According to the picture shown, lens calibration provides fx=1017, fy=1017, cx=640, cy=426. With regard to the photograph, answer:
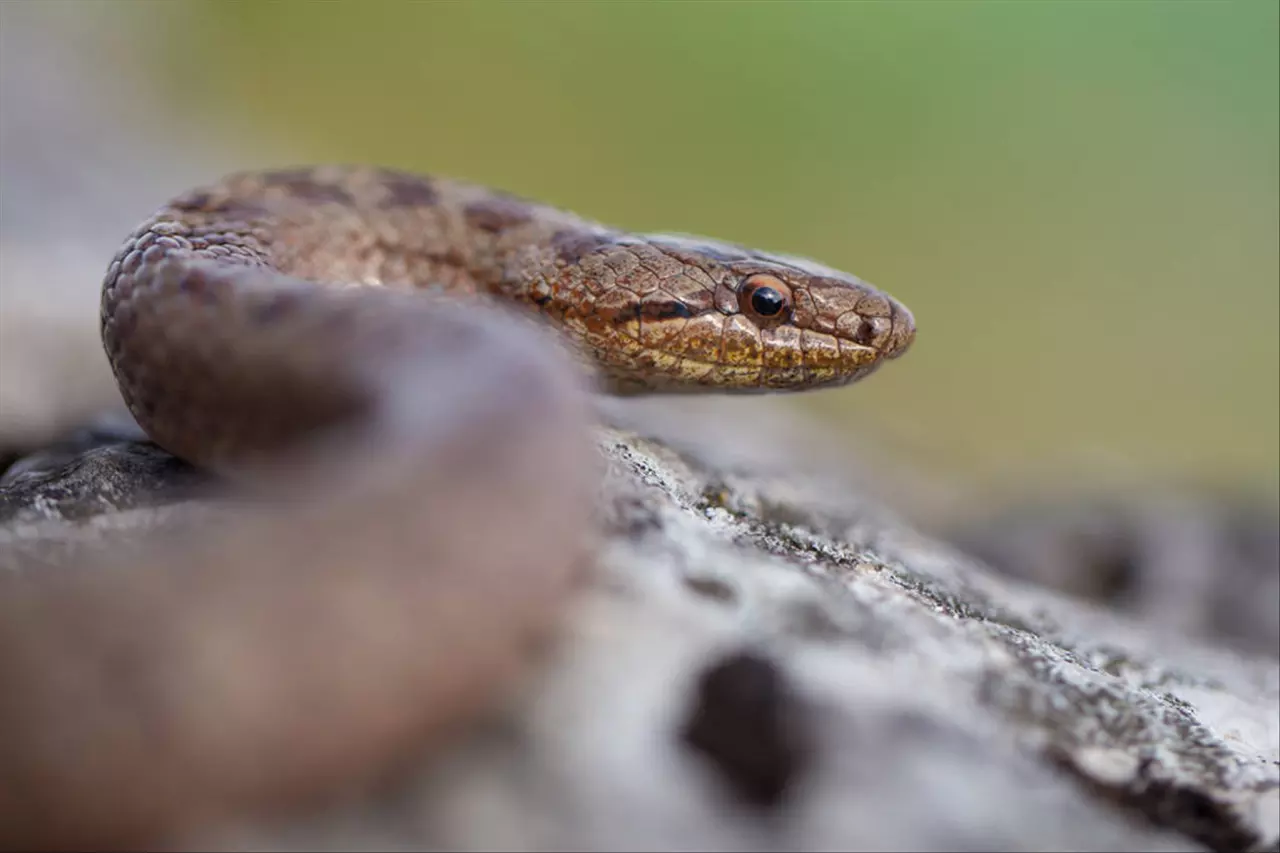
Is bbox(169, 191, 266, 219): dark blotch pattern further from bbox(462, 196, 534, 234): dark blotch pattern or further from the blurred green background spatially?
the blurred green background

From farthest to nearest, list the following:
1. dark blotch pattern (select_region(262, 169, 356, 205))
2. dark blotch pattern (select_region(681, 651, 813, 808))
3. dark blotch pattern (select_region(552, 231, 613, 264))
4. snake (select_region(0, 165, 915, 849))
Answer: dark blotch pattern (select_region(262, 169, 356, 205)), dark blotch pattern (select_region(552, 231, 613, 264)), dark blotch pattern (select_region(681, 651, 813, 808)), snake (select_region(0, 165, 915, 849))

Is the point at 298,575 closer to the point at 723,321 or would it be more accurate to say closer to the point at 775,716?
the point at 775,716

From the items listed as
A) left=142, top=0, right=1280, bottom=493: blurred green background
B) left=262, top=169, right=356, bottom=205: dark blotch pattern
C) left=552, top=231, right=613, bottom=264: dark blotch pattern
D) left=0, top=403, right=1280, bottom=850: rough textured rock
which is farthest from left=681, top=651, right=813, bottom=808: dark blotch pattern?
left=142, top=0, right=1280, bottom=493: blurred green background

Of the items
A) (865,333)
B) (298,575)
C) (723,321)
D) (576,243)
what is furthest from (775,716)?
(576,243)

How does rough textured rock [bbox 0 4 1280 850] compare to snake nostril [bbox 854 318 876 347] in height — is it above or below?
below

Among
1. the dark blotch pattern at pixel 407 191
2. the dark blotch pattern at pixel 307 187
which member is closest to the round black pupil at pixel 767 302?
the dark blotch pattern at pixel 407 191

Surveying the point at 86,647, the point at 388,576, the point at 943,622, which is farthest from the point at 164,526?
the point at 943,622

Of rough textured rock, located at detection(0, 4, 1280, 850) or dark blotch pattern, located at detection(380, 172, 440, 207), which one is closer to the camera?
rough textured rock, located at detection(0, 4, 1280, 850)

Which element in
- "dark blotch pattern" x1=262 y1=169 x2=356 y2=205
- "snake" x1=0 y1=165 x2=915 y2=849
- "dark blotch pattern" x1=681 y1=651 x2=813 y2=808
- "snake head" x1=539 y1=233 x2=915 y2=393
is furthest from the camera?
"dark blotch pattern" x1=262 y1=169 x2=356 y2=205
